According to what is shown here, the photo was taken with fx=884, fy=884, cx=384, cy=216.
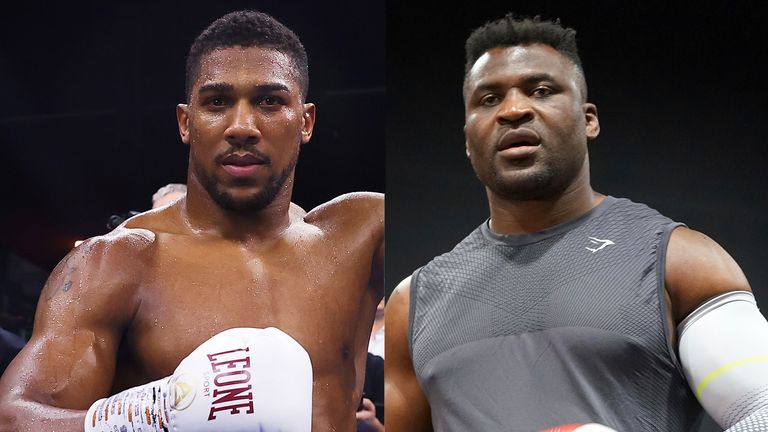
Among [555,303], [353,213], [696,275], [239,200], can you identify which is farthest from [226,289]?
[696,275]

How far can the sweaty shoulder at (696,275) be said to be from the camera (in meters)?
1.43

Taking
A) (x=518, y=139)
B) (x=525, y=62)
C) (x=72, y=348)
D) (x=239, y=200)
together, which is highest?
(x=525, y=62)

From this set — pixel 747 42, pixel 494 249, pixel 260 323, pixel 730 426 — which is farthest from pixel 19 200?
pixel 747 42

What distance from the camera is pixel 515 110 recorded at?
1623mm

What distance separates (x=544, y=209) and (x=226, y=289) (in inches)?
23.9

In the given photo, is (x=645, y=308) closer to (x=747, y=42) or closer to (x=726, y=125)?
(x=726, y=125)

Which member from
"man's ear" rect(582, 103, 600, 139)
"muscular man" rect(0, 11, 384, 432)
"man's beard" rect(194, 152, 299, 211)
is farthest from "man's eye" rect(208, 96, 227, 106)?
"man's ear" rect(582, 103, 600, 139)

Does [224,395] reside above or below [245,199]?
below

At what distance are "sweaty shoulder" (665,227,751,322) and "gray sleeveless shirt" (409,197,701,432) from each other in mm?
22

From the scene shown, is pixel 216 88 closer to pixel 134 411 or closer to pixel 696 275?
pixel 134 411

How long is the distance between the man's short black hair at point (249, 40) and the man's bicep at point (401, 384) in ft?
1.54

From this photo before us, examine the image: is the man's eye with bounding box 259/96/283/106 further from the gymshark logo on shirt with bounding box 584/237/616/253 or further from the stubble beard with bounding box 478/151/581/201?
the gymshark logo on shirt with bounding box 584/237/616/253

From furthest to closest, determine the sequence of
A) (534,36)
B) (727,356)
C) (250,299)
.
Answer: (534,36), (250,299), (727,356)

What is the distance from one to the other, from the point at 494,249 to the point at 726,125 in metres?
0.81
